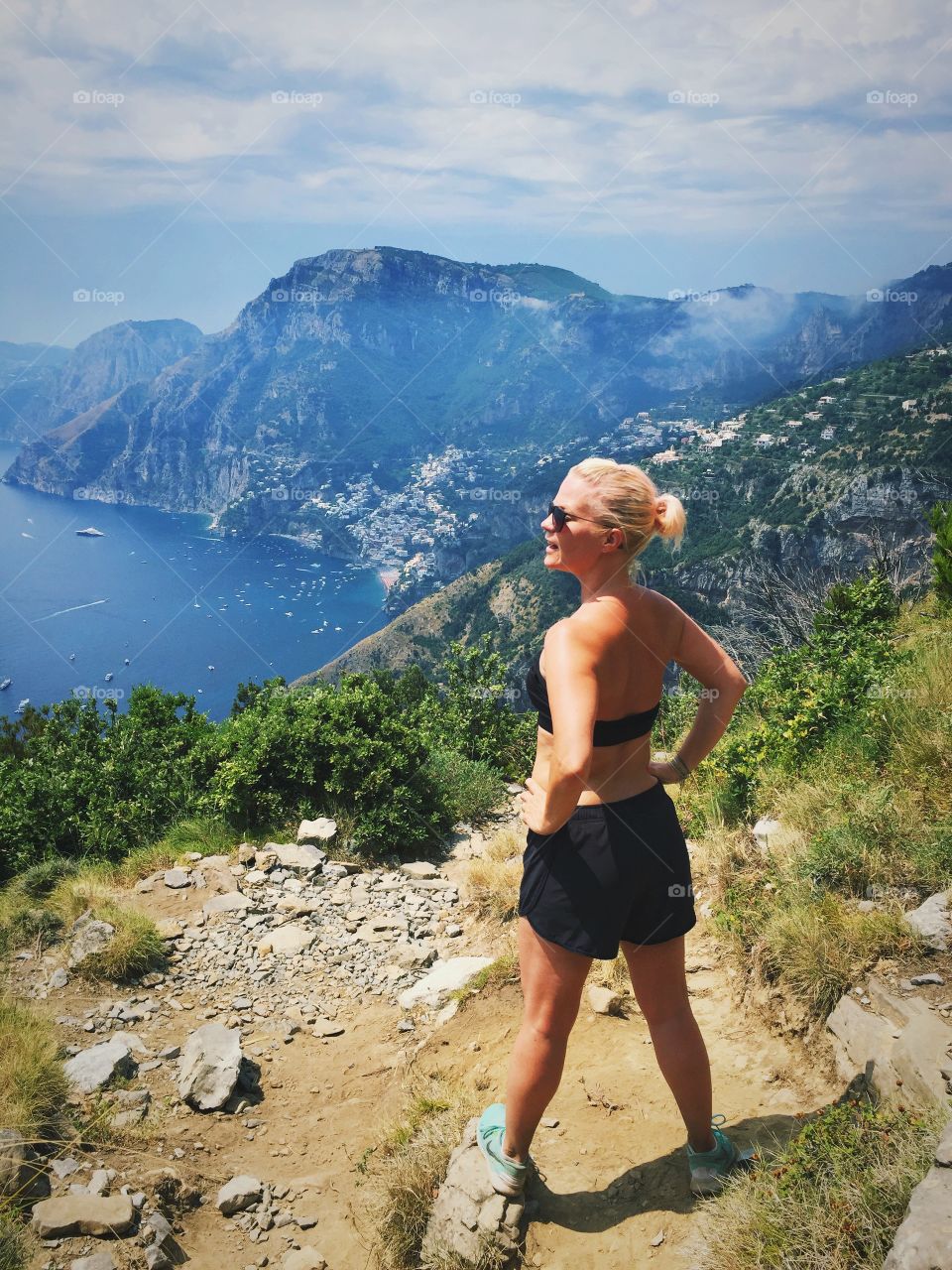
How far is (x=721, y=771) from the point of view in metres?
5.98

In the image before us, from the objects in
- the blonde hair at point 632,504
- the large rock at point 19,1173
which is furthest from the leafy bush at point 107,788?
the blonde hair at point 632,504

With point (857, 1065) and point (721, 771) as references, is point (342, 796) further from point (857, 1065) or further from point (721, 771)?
point (857, 1065)

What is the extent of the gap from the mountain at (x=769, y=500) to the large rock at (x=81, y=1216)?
1328 inches

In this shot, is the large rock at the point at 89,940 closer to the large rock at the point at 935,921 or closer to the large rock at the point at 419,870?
the large rock at the point at 419,870

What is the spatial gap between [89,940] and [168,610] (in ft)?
493

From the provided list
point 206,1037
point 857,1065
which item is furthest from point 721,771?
point 206,1037

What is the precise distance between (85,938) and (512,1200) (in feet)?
11.5

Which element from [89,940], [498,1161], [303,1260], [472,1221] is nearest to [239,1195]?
[303,1260]

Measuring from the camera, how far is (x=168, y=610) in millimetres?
144875

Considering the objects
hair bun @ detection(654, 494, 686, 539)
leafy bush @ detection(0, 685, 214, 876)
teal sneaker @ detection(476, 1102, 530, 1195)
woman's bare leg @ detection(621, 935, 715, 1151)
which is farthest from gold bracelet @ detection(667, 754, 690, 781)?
leafy bush @ detection(0, 685, 214, 876)

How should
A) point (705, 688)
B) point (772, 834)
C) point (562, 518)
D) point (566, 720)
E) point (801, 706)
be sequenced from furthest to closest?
point (801, 706), point (772, 834), point (705, 688), point (562, 518), point (566, 720)

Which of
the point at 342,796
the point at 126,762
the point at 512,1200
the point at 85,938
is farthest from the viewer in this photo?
the point at 126,762

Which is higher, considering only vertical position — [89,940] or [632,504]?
[632,504]

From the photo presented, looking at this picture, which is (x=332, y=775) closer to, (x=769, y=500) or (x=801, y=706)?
(x=801, y=706)
